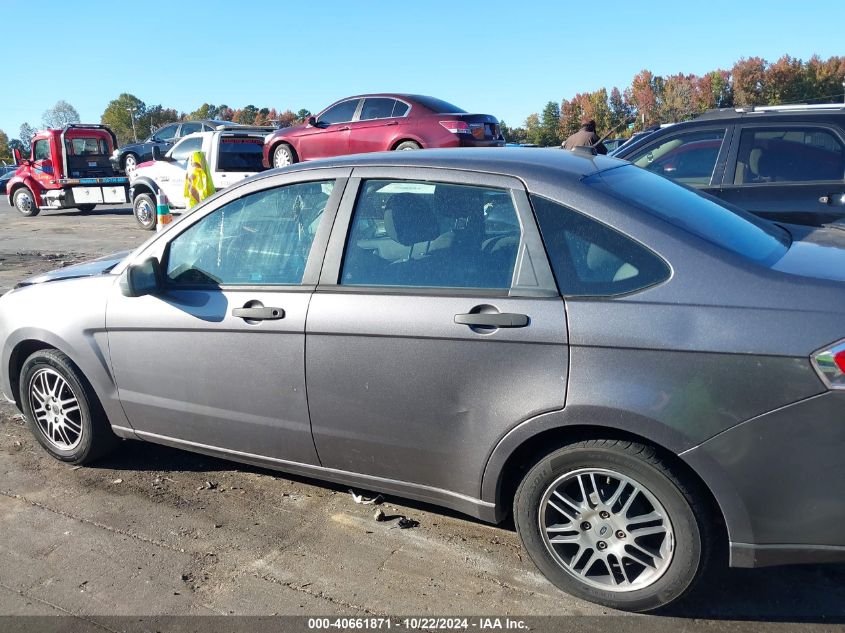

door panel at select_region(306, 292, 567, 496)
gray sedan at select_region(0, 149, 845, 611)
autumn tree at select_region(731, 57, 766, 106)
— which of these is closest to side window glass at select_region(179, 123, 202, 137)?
gray sedan at select_region(0, 149, 845, 611)

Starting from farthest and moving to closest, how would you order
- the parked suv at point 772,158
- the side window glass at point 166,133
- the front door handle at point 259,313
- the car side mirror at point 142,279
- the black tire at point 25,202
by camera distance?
the side window glass at point 166,133
the black tire at point 25,202
the parked suv at point 772,158
the car side mirror at point 142,279
the front door handle at point 259,313

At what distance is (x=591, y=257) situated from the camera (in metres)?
2.93

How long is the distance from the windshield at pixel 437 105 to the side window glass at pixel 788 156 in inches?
277

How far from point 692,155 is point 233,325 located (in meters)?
4.79

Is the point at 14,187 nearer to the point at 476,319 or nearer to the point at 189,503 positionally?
the point at 189,503

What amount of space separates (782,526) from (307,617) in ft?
5.92

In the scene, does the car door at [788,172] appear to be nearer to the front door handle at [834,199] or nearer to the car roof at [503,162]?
the front door handle at [834,199]

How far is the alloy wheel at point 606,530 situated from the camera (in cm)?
287

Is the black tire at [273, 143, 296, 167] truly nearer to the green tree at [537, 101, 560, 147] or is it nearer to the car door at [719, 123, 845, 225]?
the car door at [719, 123, 845, 225]

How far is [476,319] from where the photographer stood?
301 cm

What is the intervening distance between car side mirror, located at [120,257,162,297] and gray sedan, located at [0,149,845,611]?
0.01m

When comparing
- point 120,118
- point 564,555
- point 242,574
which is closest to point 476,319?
point 564,555

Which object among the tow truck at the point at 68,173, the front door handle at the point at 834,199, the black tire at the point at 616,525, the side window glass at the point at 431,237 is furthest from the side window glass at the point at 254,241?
the tow truck at the point at 68,173

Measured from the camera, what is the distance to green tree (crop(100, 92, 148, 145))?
9138 centimetres
